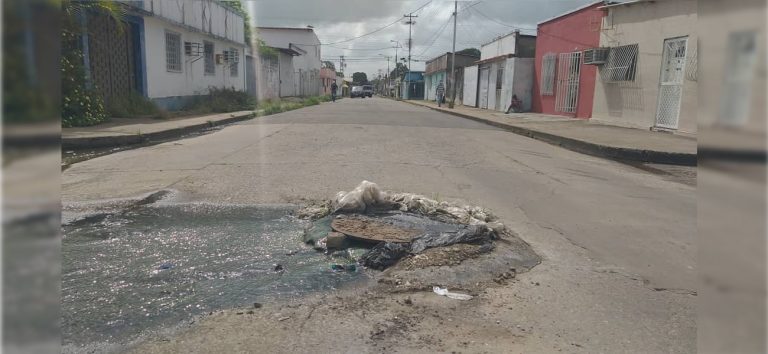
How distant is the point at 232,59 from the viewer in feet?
84.5

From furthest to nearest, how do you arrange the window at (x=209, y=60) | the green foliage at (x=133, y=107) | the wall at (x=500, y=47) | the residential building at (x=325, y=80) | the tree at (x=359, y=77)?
the tree at (x=359, y=77) < the residential building at (x=325, y=80) < the wall at (x=500, y=47) < the window at (x=209, y=60) < the green foliage at (x=133, y=107)

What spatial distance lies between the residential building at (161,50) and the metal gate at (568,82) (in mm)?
14265

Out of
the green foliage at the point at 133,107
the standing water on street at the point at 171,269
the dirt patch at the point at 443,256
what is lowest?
the standing water on street at the point at 171,269

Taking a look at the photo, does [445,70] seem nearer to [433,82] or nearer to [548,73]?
[433,82]

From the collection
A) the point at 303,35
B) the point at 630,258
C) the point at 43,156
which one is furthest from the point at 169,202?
the point at 303,35

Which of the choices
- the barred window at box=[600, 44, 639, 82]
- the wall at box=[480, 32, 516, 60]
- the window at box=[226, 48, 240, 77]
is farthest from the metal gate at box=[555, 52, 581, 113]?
the window at box=[226, 48, 240, 77]

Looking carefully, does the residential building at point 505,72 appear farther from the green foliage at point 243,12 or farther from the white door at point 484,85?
the green foliage at point 243,12

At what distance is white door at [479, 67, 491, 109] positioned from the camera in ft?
99.6

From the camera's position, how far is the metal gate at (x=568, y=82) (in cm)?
1943

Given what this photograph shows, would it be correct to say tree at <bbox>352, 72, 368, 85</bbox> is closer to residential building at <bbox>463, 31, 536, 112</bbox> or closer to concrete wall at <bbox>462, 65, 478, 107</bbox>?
concrete wall at <bbox>462, 65, 478, 107</bbox>

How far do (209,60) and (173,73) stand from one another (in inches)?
174

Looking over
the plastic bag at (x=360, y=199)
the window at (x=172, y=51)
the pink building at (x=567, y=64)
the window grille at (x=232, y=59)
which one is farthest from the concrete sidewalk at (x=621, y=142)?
the window grille at (x=232, y=59)

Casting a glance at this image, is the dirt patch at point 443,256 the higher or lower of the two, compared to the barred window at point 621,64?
lower

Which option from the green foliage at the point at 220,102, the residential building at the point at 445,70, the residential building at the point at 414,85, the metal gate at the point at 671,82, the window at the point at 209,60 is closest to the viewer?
the metal gate at the point at 671,82
